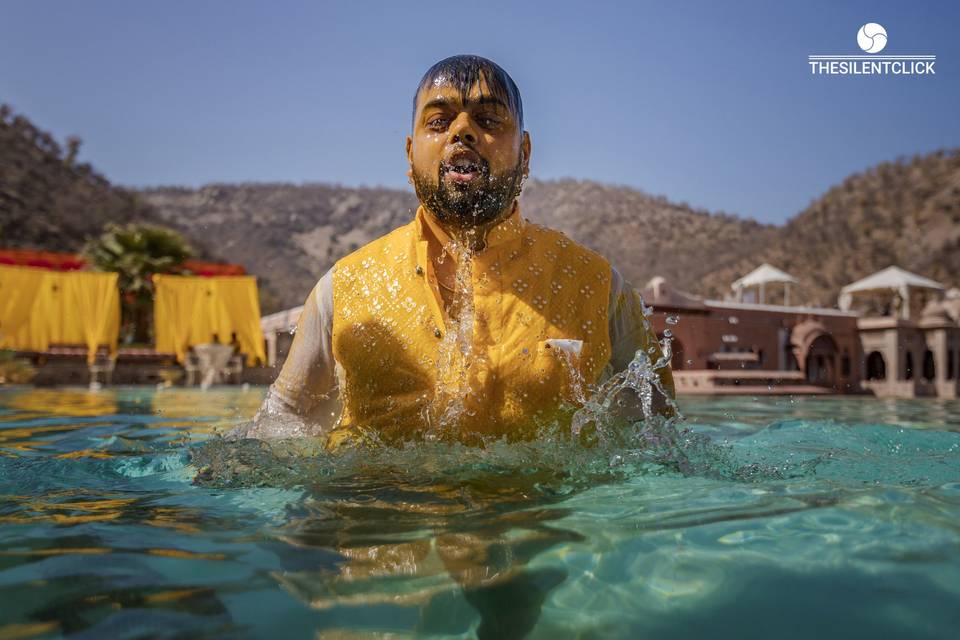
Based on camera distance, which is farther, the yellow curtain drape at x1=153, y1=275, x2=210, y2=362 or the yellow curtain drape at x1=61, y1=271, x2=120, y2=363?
the yellow curtain drape at x1=153, y1=275, x2=210, y2=362

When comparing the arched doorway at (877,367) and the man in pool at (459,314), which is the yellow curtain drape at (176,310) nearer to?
the arched doorway at (877,367)

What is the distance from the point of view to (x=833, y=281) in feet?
116

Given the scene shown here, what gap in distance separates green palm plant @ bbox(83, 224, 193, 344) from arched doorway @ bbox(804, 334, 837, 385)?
72.6 feet

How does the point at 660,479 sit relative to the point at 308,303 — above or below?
below

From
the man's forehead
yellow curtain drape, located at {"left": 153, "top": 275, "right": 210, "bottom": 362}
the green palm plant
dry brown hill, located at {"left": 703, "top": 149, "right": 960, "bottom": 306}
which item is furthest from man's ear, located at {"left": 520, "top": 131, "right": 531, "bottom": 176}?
dry brown hill, located at {"left": 703, "top": 149, "right": 960, "bottom": 306}

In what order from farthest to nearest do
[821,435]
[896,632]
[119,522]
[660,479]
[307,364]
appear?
[821,435] → [307,364] → [660,479] → [119,522] → [896,632]

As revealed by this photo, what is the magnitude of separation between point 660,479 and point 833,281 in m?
37.7

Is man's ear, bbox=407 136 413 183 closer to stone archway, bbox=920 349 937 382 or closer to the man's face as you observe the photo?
the man's face

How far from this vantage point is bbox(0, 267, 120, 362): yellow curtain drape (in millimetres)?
16875

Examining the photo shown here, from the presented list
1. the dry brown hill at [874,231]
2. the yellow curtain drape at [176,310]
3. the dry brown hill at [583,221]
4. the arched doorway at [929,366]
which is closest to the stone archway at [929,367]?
the arched doorway at [929,366]

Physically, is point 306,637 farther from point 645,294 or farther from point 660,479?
point 645,294

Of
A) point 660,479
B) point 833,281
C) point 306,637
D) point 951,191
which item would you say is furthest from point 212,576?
point 951,191

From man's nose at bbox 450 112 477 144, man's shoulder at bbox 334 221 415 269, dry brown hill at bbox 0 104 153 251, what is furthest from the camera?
dry brown hill at bbox 0 104 153 251

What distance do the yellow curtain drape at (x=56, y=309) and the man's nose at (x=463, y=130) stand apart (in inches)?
667
